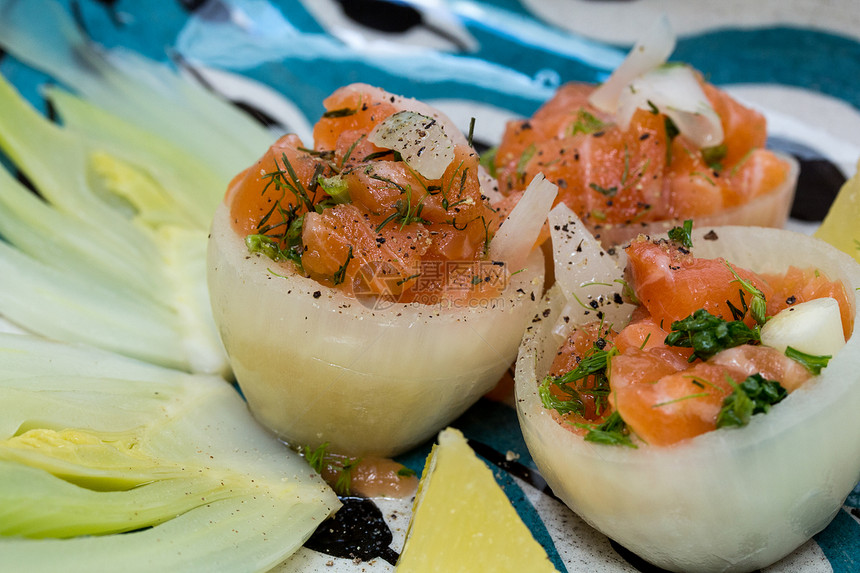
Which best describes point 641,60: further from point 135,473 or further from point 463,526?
point 135,473

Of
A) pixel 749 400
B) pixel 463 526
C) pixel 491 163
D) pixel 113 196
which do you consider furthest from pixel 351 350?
pixel 113 196

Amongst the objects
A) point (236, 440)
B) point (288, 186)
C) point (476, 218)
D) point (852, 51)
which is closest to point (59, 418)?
point (236, 440)

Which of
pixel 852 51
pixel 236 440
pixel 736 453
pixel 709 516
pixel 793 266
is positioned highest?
pixel 852 51

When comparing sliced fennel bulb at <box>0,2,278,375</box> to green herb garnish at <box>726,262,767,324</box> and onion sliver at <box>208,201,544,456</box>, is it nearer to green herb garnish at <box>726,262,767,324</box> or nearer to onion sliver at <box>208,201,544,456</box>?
onion sliver at <box>208,201,544,456</box>

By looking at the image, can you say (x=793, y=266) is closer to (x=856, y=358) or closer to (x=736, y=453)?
(x=856, y=358)

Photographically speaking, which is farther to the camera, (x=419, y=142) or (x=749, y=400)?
(x=419, y=142)

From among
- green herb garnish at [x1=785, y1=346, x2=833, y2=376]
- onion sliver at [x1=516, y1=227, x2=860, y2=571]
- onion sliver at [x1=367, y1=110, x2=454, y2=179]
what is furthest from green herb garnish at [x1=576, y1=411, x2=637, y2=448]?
onion sliver at [x1=367, y1=110, x2=454, y2=179]
